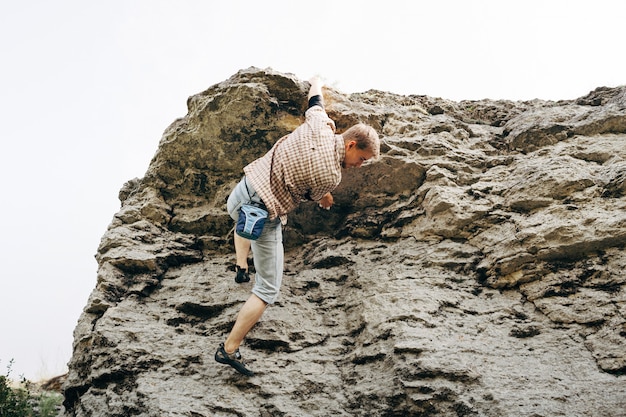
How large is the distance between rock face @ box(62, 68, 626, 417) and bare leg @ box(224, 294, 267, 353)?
36 cm

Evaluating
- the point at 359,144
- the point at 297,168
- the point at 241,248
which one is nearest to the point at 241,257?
the point at 241,248

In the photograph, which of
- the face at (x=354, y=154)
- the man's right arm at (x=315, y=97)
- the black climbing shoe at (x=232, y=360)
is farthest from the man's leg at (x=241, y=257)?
the man's right arm at (x=315, y=97)

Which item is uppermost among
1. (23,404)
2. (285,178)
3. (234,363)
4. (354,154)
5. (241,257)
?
Answer: (354,154)

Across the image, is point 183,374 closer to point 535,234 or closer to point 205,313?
point 205,313

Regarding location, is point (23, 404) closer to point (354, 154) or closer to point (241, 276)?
point (241, 276)

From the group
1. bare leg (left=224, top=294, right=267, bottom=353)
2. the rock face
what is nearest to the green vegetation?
the rock face

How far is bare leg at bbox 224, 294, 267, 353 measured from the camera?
13.2ft

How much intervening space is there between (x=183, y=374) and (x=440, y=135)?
4.39 metres

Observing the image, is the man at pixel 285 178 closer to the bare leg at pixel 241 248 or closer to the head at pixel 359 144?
the head at pixel 359 144

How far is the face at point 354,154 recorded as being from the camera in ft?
14.8

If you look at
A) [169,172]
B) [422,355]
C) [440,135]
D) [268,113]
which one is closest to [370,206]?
[440,135]

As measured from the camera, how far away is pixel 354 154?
4539 millimetres

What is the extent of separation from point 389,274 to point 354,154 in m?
1.46

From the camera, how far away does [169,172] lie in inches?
243
